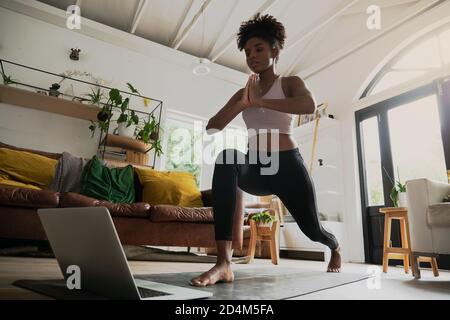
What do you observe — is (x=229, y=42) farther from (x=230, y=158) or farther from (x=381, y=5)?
(x=230, y=158)

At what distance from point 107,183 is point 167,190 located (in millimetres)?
562

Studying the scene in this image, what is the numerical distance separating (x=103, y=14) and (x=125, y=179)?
272 centimetres

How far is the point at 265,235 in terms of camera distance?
2.98 meters

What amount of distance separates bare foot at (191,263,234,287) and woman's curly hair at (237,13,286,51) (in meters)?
1.06

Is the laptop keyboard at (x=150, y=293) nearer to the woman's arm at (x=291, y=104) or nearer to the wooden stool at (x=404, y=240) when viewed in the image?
the woman's arm at (x=291, y=104)

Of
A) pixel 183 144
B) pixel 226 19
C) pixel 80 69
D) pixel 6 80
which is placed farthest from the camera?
pixel 183 144

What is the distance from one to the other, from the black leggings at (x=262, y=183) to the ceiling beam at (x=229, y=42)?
11.2 ft

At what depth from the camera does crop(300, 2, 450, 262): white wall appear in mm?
3810

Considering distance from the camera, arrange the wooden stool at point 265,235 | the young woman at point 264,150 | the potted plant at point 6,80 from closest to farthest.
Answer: the young woman at point 264,150 → the wooden stool at point 265,235 → the potted plant at point 6,80

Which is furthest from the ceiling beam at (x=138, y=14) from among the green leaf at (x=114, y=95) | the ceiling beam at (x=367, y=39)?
the ceiling beam at (x=367, y=39)

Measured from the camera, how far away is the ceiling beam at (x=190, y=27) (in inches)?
167

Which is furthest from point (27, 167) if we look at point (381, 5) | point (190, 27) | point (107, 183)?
point (381, 5)
